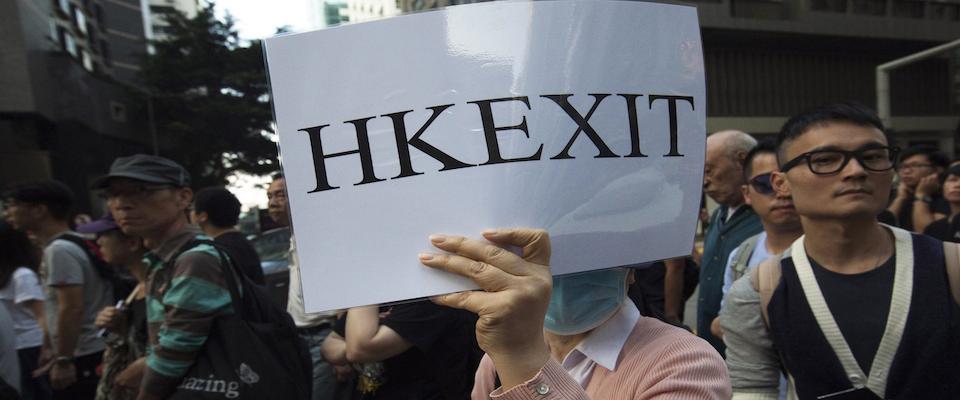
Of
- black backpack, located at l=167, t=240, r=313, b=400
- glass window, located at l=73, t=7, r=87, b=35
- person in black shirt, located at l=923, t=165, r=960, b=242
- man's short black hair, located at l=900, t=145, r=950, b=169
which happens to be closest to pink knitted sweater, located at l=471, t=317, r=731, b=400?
black backpack, located at l=167, t=240, r=313, b=400

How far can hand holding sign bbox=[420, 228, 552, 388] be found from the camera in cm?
92

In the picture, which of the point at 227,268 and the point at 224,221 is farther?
the point at 224,221

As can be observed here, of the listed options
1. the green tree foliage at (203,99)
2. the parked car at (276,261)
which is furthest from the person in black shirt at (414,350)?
the green tree foliage at (203,99)

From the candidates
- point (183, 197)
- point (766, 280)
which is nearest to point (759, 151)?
point (766, 280)

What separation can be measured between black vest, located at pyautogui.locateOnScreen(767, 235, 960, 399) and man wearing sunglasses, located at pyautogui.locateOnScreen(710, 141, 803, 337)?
853 millimetres

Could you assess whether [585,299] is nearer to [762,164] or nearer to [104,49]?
[762,164]

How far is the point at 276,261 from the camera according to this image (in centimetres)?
834

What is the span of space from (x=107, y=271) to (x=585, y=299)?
3693 mm

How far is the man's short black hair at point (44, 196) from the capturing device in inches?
158

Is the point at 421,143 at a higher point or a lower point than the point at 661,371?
higher

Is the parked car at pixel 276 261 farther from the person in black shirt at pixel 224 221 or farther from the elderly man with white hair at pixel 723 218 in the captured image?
the elderly man with white hair at pixel 723 218

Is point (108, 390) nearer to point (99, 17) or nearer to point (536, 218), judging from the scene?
point (536, 218)

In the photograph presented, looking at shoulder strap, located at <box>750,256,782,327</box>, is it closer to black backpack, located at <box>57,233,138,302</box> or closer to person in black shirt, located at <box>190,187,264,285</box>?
person in black shirt, located at <box>190,187,264,285</box>

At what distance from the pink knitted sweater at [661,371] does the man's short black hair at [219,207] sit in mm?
3525
